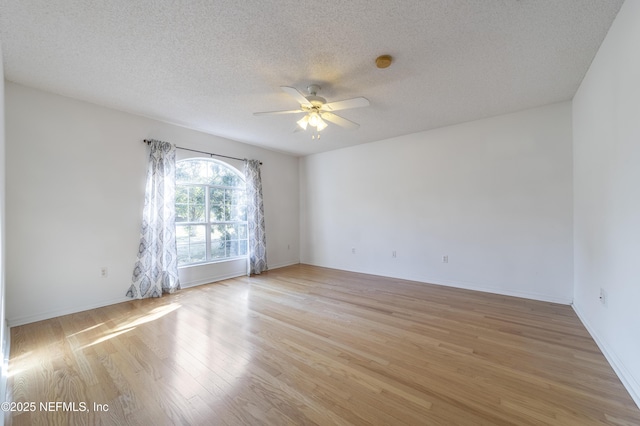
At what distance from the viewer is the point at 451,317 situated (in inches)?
116

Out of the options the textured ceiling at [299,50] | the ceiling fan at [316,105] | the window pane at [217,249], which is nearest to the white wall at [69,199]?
the textured ceiling at [299,50]

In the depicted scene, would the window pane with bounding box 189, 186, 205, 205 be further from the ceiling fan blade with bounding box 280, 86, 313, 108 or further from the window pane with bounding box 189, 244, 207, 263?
the ceiling fan blade with bounding box 280, 86, 313, 108

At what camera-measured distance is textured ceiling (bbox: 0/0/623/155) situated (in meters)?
1.79

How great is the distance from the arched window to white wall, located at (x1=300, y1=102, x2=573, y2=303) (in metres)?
2.06

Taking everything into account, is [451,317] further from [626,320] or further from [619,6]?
[619,6]

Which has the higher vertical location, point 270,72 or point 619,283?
point 270,72

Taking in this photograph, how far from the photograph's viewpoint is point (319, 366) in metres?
2.02

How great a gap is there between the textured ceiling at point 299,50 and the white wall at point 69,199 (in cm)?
33

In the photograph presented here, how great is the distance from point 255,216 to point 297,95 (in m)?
3.14

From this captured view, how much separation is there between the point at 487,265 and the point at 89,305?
5614mm

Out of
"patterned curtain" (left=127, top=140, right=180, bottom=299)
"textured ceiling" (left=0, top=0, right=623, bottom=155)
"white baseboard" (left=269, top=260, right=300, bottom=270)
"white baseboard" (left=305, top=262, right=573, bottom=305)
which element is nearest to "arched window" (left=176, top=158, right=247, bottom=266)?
"patterned curtain" (left=127, top=140, right=180, bottom=299)

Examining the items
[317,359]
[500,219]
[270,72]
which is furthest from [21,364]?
[500,219]

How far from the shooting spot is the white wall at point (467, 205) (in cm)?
338

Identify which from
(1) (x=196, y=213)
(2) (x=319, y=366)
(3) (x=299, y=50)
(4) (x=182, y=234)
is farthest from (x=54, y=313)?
(3) (x=299, y=50)
